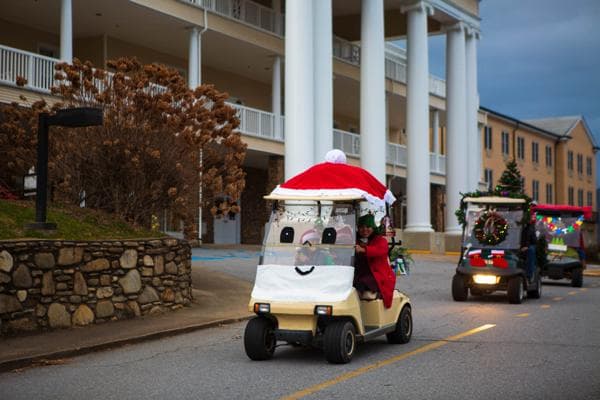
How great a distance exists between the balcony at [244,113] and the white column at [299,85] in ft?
9.44

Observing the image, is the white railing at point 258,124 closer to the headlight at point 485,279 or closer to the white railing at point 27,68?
the white railing at point 27,68

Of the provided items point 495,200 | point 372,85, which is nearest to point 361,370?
point 495,200

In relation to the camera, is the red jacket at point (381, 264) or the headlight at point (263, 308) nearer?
the headlight at point (263, 308)

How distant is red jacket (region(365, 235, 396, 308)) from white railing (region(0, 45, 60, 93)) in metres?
14.8

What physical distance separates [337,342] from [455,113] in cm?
3139

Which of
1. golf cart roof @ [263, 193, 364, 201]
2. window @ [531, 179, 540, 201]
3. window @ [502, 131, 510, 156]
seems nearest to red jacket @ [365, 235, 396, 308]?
golf cart roof @ [263, 193, 364, 201]

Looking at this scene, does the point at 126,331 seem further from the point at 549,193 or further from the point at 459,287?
the point at 549,193

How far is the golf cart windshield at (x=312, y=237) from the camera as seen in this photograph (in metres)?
9.59

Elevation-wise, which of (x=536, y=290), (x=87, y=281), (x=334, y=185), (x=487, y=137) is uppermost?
(x=487, y=137)

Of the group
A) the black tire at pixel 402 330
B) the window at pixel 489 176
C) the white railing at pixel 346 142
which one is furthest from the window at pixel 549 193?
the black tire at pixel 402 330

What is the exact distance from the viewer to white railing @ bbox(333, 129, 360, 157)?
36062 mm

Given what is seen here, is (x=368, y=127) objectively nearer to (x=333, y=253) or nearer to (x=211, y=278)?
(x=211, y=278)

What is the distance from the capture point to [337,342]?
352 inches

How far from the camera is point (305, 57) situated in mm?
26938
